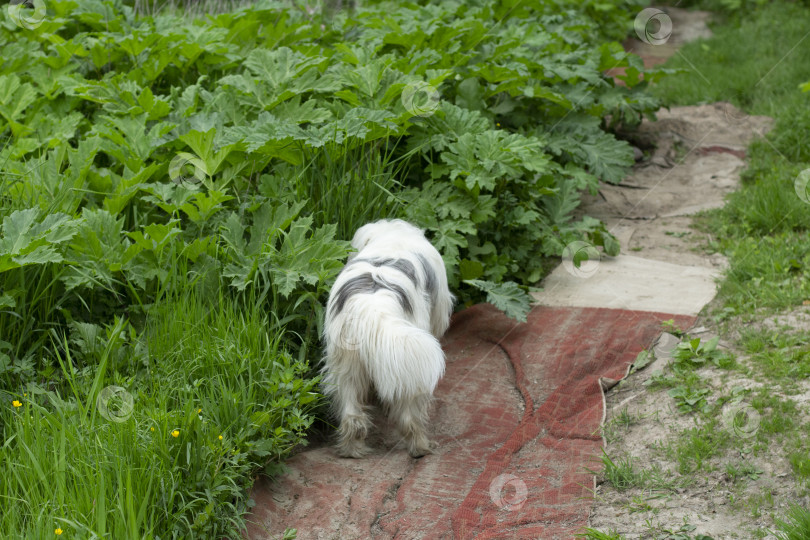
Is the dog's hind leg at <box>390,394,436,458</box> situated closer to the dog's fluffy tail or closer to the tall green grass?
the dog's fluffy tail

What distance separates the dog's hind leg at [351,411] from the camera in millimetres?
3845

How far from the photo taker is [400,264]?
158 inches

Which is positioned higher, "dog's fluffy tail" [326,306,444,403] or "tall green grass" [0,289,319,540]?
"dog's fluffy tail" [326,306,444,403]

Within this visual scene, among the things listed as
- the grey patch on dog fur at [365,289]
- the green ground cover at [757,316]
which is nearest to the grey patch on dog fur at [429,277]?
the grey patch on dog fur at [365,289]

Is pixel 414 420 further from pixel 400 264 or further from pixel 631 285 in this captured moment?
pixel 631 285

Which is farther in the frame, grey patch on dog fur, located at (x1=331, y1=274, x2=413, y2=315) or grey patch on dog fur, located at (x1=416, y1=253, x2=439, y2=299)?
grey patch on dog fur, located at (x1=416, y1=253, x2=439, y2=299)

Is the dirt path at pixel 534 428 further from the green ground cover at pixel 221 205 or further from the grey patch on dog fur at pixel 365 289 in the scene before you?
the grey patch on dog fur at pixel 365 289

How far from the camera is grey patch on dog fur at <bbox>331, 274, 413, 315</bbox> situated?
3.75 meters

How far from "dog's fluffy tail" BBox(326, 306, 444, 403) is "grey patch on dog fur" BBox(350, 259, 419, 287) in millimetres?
348

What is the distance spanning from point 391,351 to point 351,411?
1.69ft

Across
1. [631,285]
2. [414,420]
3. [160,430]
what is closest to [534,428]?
[414,420]

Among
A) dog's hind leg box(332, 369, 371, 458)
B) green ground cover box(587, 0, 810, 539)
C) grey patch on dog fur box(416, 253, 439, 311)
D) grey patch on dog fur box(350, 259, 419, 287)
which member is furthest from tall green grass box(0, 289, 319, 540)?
green ground cover box(587, 0, 810, 539)

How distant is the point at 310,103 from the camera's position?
504 centimetres

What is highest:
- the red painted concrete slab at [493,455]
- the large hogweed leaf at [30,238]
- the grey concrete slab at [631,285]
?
the large hogweed leaf at [30,238]
